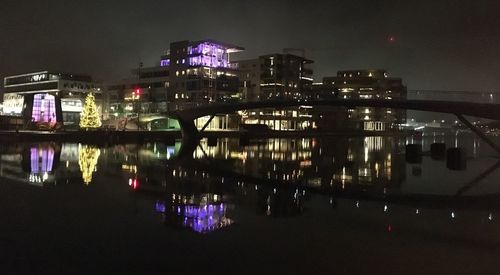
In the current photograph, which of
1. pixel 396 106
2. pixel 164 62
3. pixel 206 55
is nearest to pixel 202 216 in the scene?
pixel 396 106

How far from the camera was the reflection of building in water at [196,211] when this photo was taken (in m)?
14.9

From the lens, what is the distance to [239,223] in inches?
607

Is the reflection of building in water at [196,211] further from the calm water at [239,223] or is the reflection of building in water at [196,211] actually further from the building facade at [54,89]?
the building facade at [54,89]

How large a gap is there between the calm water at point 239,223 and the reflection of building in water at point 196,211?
5 centimetres

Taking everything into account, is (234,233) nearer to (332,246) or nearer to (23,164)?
(332,246)

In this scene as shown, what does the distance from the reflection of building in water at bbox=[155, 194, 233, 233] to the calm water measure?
1.8 inches

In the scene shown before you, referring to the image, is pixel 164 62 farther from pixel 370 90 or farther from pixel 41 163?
pixel 41 163

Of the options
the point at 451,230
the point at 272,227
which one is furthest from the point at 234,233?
the point at 451,230

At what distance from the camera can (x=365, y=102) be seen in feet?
168

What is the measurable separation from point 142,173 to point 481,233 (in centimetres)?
2071

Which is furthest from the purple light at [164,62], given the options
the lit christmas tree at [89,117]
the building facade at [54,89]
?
the lit christmas tree at [89,117]

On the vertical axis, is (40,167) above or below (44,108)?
below

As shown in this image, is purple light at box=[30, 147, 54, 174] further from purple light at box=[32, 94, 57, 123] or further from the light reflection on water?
purple light at box=[32, 94, 57, 123]

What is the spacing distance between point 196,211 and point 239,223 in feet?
8.18
